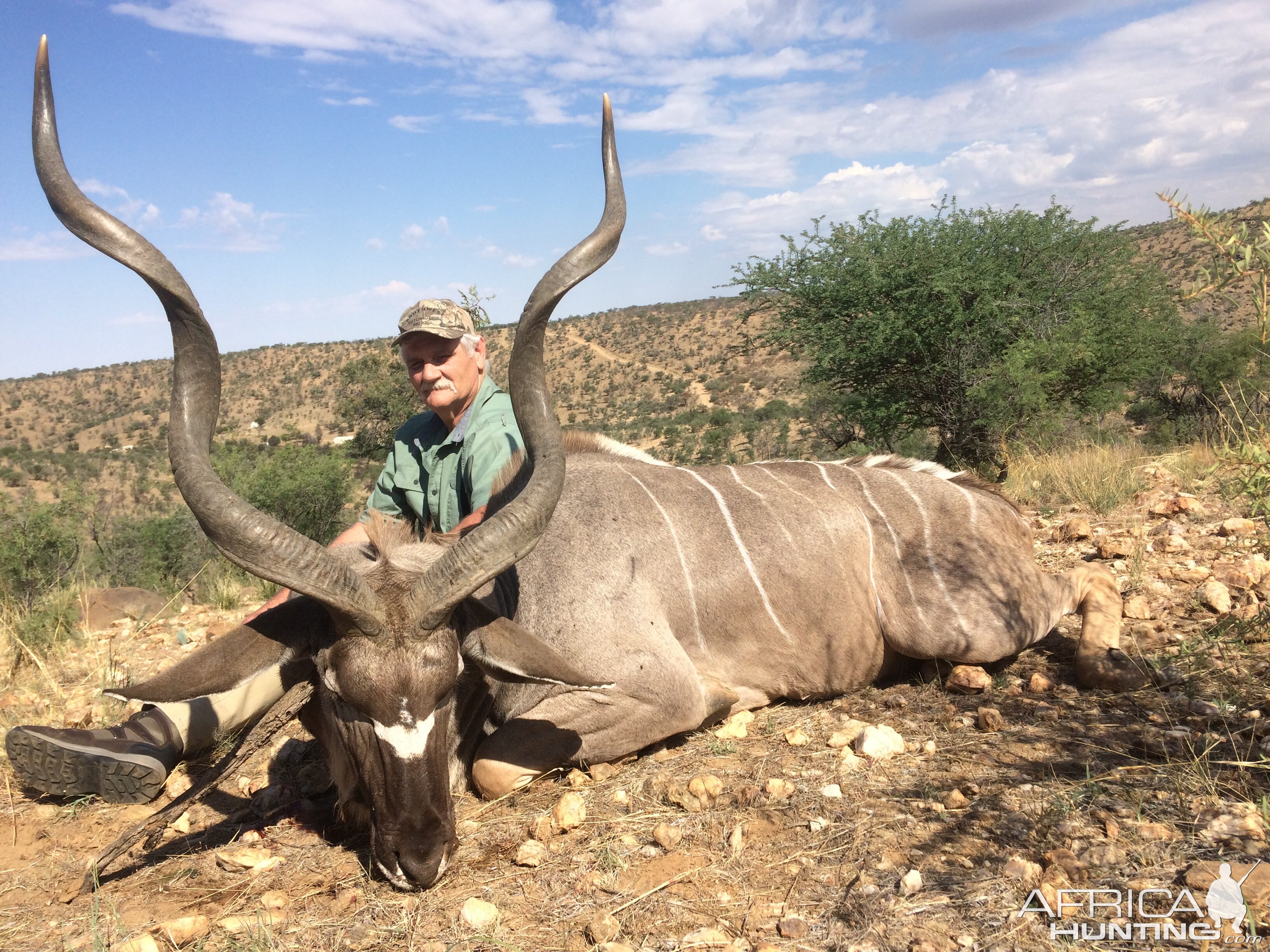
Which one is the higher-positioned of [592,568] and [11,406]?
[11,406]

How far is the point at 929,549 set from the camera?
445 centimetres

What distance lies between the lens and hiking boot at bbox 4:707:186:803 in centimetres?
350

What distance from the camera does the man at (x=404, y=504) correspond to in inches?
139

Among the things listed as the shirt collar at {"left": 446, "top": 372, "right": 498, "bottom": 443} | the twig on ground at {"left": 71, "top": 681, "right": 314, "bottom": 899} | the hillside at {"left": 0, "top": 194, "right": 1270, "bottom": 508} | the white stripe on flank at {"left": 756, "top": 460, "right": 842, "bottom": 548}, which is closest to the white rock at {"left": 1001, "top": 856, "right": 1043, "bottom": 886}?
the white stripe on flank at {"left": 756, "top": 460, "right": 842, "bottom": 548}

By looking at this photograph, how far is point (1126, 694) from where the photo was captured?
368 cm

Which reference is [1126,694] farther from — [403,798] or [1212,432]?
[1212,432]

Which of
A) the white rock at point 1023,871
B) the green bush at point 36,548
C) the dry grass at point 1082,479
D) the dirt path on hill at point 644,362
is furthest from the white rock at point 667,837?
the dirt path on hill at point 644,362

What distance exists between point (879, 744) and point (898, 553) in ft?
4.07

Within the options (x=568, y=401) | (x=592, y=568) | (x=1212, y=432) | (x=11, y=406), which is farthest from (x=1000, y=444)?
(x=11, y=406)

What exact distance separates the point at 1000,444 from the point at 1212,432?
2.75 meters

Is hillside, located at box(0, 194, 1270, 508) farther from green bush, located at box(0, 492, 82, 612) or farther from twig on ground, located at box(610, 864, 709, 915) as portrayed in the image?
twig on ground, located at box(610, 864, 709, 915)

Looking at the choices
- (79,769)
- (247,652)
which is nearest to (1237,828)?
(247,652)

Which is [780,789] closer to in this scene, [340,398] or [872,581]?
[872,581]

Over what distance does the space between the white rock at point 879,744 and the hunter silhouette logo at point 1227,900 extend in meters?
1.28
